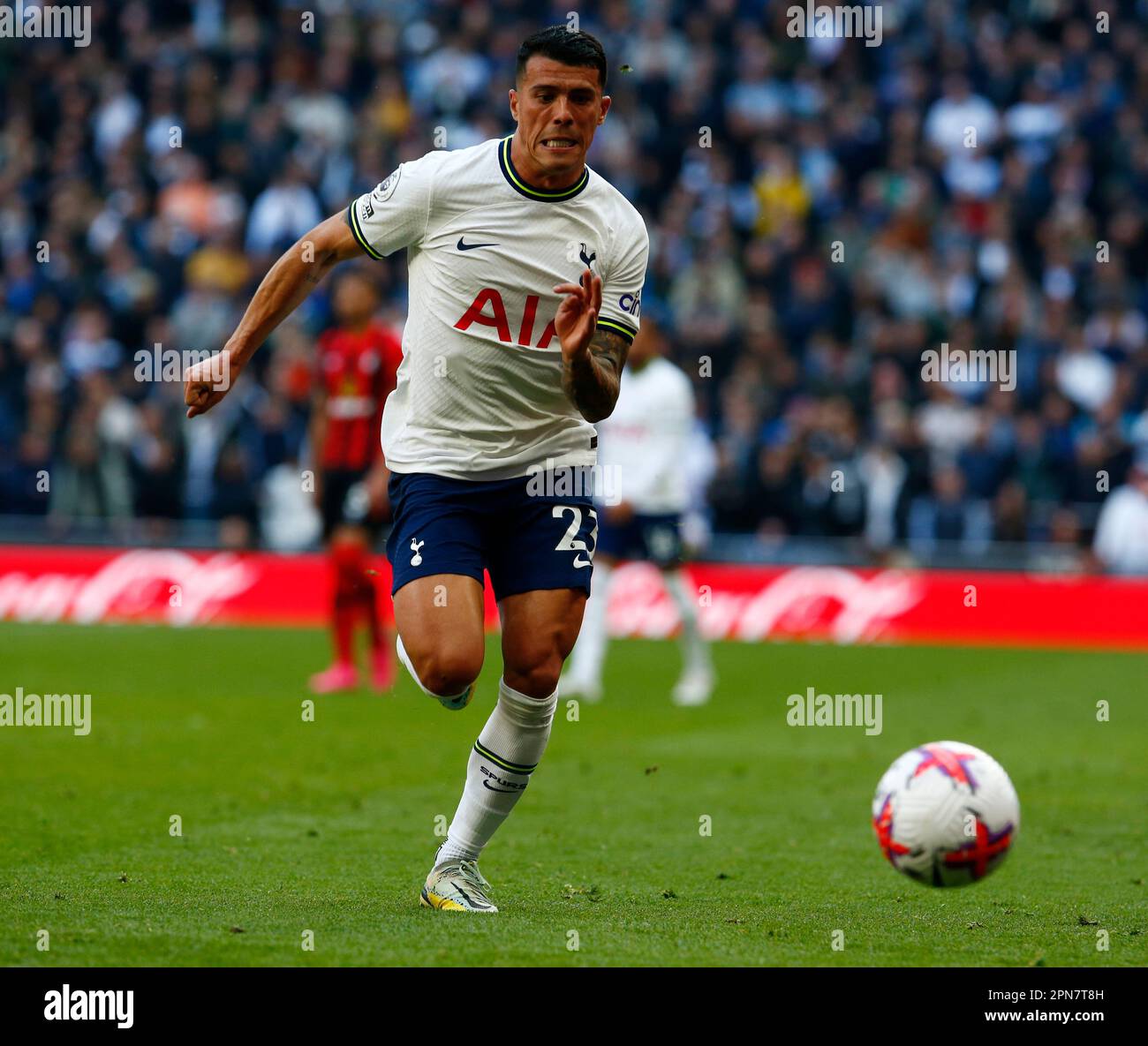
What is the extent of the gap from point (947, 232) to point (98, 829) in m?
16.1

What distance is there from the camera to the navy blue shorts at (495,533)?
6262 millimetres

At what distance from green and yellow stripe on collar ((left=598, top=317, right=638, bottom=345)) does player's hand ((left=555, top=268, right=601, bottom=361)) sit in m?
0.42

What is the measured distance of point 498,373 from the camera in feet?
21.0

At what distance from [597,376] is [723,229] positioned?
16.6 m

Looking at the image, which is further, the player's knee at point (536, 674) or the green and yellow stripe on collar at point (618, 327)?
the green and yellow stripe on collar at point (618, 327)

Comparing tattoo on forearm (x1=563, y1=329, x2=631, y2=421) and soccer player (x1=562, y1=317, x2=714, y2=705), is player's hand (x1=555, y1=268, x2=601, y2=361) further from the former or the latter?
soccer player (x1=562, y1=317, x2=714, y2=705)

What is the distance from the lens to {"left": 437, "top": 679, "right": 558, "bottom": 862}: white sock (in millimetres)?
6391

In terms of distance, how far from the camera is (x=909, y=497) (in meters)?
19.4

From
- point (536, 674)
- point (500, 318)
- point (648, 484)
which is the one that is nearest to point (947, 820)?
point (536, 674)
